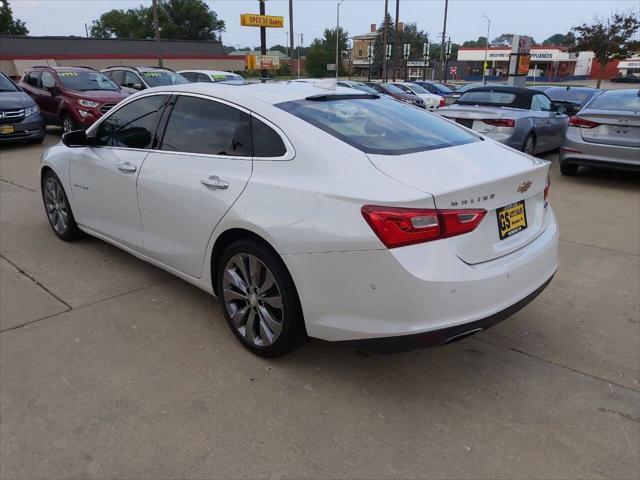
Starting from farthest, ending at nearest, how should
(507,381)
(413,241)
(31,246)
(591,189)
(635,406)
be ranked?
1. (591,189)
2. (31,246)
3. (507,381)
4. (635,406)
5. (413,241)

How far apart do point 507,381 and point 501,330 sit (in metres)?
0.63

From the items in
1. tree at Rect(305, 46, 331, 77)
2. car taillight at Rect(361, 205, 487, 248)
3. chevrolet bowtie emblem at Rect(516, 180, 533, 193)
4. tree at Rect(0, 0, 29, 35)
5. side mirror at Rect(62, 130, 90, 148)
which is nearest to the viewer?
car taillight at Rect(361, 205, 487, 248)

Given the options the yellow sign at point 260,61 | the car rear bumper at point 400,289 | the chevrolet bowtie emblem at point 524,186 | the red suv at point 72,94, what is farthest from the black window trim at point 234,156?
the yellow sign at point 260,61

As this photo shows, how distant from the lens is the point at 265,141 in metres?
3.03

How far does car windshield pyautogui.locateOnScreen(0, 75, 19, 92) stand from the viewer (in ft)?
37.0

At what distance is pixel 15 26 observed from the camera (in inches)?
2894

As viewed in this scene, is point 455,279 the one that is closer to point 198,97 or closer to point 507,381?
point 507,381

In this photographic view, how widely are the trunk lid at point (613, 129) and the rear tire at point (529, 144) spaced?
1.10 meters

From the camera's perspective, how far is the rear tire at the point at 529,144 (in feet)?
29.9

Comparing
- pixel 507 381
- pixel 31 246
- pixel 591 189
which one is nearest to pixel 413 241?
pixel 507 381

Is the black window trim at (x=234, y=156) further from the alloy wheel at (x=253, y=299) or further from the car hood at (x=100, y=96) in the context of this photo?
the car hood at (x=100, y=96)

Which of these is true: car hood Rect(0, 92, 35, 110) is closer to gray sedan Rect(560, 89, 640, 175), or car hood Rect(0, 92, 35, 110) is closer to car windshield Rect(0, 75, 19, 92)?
car windshield Rect(0, 75, 19, 92)

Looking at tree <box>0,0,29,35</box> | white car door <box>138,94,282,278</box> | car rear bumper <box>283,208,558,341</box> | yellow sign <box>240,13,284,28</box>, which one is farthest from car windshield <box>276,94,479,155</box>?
tree <box>0,0,29,35</box>

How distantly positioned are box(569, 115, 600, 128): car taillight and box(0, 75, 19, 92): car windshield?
36.1ft
